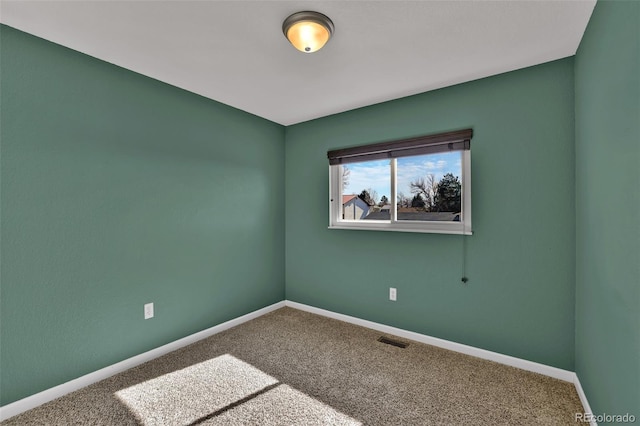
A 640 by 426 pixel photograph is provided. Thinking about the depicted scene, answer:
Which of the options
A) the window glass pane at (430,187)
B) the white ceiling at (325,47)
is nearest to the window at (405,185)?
the window glass pane at (430,187)

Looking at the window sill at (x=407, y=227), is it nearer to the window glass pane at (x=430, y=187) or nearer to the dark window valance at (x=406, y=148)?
the window glass pane at (x=430, y=187)

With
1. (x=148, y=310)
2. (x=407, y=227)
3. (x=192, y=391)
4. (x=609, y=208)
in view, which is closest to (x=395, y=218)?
(x=407, y=227)

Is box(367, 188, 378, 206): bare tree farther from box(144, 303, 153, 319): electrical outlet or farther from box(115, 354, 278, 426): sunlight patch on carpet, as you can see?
box(144, 303, 153, 319): electrical outlet

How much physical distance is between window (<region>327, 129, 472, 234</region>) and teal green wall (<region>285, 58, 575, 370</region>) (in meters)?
0.09

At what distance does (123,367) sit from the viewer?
7.23 ft

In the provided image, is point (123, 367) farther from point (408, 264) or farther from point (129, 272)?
point (408, 264)

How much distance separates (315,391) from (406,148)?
2.17 m

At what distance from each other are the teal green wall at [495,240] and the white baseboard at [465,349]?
0.15ft

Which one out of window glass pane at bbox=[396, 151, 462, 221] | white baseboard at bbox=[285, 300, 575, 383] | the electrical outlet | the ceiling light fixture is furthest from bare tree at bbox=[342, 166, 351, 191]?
the electrical outlet

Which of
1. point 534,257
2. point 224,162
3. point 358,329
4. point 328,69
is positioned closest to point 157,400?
point 358,329

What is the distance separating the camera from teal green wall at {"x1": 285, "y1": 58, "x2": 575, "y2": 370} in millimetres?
2113

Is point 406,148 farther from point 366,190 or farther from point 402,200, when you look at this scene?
point 366,190

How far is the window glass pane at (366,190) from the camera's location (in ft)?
9.95

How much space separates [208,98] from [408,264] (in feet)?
8.35
